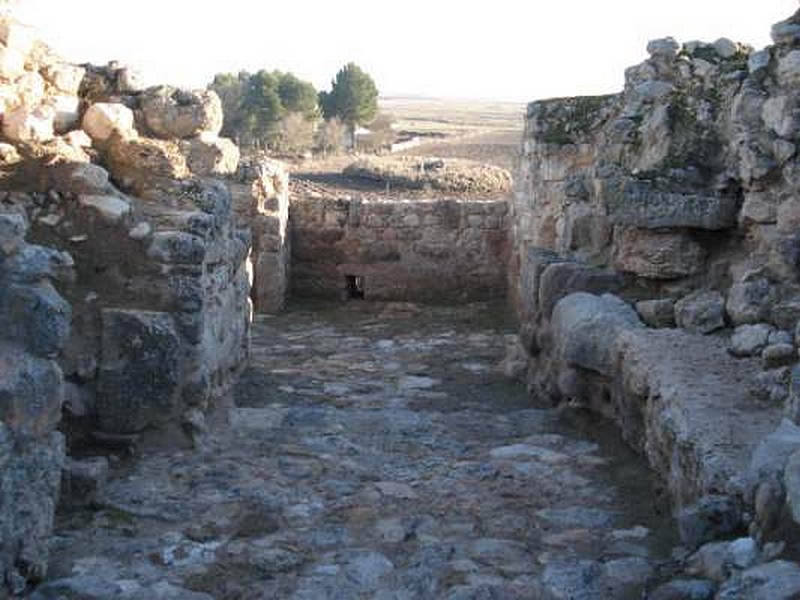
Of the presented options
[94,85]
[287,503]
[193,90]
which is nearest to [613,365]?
[287,503]

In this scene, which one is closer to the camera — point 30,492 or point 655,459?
point 30,492

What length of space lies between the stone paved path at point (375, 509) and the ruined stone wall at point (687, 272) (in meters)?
0.35

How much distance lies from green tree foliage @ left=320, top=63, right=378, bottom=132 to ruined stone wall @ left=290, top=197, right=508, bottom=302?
24.8 meters

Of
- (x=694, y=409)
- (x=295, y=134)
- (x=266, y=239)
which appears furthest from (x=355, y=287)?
(x=295, y=134)

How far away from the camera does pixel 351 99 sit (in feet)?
118

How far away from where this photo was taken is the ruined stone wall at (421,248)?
11453mm

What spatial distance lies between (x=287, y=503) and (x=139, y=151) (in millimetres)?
2523

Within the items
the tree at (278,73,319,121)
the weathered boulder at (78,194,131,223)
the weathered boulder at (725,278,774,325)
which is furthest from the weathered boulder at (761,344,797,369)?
the tree at (278,73,319,121)

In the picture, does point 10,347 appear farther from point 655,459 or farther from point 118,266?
point 655,459

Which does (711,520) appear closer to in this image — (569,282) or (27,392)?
(27,392)

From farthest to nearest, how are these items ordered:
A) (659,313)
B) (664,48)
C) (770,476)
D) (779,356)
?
1. (664,48)
2. (659,313)
3. (779,356)
4. (770,476)

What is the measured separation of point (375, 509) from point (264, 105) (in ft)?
89.5

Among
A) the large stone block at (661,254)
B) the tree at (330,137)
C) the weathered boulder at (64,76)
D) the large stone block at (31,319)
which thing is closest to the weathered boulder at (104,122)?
the weathered boulder at (64,76)

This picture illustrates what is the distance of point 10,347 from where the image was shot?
3975mm
